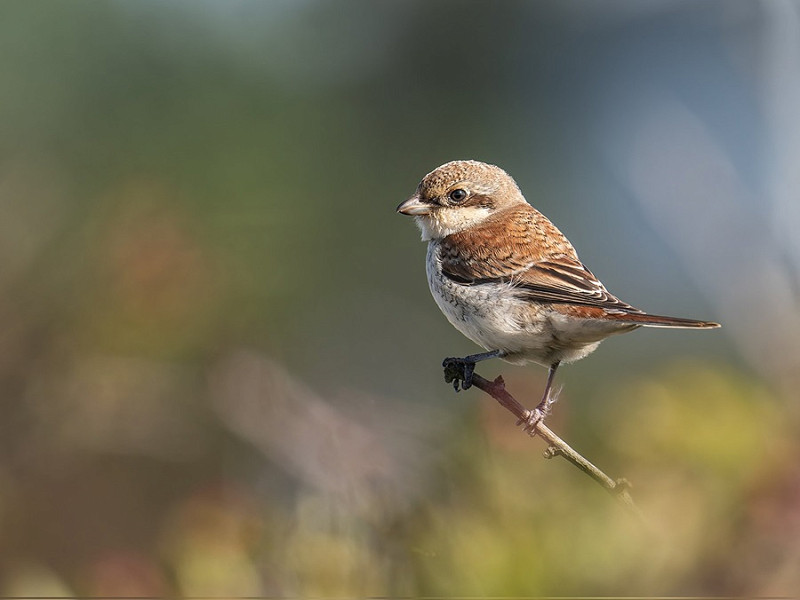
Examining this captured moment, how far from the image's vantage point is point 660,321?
224 cm

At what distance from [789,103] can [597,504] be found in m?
1.42

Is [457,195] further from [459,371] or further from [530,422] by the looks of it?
[530,422]

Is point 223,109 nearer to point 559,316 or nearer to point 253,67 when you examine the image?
point 253,67

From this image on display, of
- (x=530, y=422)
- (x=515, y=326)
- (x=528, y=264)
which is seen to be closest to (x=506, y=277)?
(x=528, y=264)

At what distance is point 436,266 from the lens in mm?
3037

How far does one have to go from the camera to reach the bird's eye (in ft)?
10.5

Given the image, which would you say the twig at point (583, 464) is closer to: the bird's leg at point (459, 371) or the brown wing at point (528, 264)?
the bird's leg at point (459, 371)

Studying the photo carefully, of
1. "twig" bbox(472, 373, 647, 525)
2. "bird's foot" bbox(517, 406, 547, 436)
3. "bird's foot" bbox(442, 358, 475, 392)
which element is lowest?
"twig" bbox(472, 373, 647, 525)

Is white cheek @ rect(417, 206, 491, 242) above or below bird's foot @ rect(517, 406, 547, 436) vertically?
above

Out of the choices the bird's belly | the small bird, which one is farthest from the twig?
the bird's belly

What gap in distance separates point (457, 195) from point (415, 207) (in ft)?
0.50

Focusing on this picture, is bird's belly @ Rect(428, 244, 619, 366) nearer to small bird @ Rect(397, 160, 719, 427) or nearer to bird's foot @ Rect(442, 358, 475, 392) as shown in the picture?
small bird @ Rect(397, 160, 719, 427)

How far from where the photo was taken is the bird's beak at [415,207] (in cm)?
310

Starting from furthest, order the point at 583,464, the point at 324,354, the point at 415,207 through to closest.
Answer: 1. the point at 324,354
2. the point at 415,207
3. the point at 583,464
